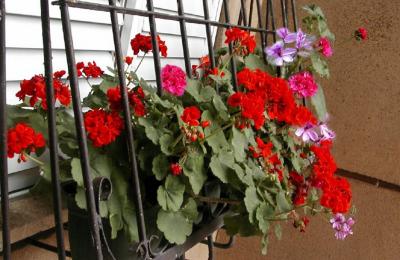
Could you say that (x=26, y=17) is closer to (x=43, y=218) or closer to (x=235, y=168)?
(x=43, y=218)

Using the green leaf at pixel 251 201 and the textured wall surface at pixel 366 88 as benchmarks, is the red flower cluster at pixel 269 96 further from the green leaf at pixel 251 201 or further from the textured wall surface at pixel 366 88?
the textured wall surface at pixel 366 88

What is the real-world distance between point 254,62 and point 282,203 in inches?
25.0

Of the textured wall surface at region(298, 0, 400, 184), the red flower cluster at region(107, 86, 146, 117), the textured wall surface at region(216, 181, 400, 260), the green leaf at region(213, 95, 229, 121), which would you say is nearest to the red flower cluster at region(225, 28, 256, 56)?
the green leaf at region(213, 95, 229, 121)

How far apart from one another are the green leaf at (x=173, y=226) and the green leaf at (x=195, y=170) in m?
0.08

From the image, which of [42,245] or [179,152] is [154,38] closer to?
[179,152]

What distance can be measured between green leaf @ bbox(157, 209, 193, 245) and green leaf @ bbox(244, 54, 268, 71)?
76cm

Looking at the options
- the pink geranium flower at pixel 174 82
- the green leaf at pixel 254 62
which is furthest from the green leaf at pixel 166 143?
the green leaf at pixel 254 62

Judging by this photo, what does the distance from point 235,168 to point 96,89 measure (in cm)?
44

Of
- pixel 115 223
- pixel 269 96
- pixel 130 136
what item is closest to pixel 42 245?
pixel 115 223

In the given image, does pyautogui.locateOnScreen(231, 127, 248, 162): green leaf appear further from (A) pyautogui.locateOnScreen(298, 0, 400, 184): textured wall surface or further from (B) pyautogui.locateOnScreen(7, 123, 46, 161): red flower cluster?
(A) pyautogui.locateOnScreen(298, 0, 400, 184): textured wall surface

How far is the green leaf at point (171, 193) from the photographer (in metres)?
1.12

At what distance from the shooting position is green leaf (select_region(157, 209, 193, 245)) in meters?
1.13

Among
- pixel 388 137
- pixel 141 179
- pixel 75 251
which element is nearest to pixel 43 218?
pixel 75 251

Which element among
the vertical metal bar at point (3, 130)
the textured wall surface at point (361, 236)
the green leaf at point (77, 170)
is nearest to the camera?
the vertical metal bar at point (3, 130)
